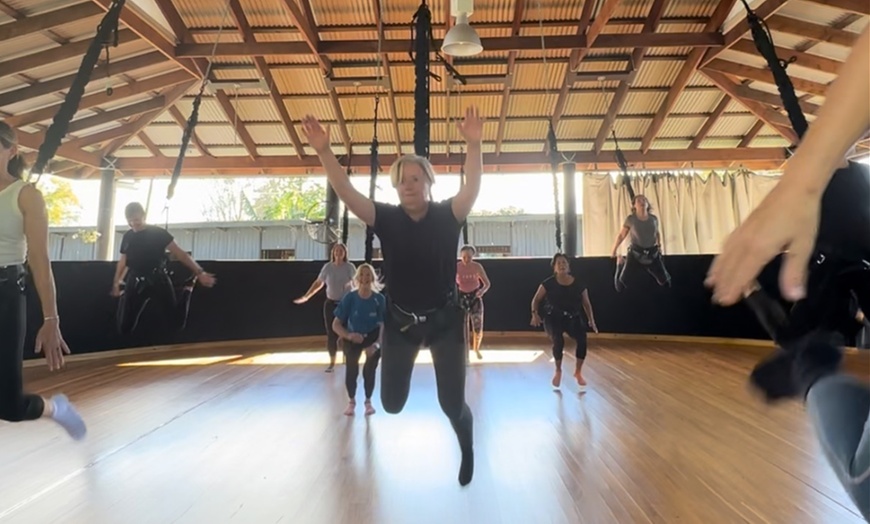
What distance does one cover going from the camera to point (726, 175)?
9.83 m

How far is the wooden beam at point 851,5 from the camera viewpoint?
5.51 metres

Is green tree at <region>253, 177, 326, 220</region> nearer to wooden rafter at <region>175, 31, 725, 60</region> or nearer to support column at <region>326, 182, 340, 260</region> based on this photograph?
support column at <region>326, 182, 340, 260</region>

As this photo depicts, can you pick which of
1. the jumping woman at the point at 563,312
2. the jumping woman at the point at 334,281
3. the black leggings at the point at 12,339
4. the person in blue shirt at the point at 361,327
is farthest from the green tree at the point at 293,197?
the black leggings at the point at 12,339

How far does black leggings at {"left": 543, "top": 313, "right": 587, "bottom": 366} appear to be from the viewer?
4336mm

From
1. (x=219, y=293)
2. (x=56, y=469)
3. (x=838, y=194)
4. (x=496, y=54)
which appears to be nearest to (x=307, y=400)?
(x=56, y=469)

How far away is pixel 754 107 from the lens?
26.6 feet

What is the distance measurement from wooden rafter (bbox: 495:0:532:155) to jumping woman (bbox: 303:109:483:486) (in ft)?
19.3

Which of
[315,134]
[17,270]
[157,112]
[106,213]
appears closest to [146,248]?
[17,270]

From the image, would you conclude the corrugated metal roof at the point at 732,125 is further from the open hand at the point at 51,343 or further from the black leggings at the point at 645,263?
the open hand at the point at 51,343

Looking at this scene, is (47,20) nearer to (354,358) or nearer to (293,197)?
(354,358)

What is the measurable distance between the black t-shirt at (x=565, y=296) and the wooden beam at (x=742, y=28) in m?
4.32

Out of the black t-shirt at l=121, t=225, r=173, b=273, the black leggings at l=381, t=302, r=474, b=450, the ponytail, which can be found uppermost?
the ponytail

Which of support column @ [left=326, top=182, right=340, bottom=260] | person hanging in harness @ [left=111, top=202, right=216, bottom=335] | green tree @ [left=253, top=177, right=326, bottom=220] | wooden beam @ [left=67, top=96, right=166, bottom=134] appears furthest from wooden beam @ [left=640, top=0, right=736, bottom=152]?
green tree @ [left=253, top=177, right=326, bottom=220]

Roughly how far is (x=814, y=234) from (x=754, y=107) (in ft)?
30.9
